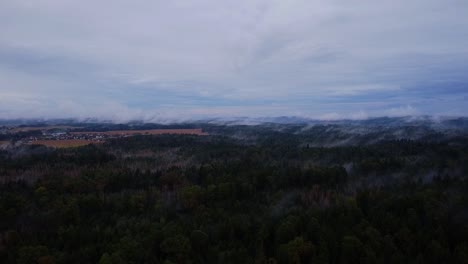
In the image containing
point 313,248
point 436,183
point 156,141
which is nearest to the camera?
point 313,248

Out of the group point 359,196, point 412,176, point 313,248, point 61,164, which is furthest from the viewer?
point 61,164

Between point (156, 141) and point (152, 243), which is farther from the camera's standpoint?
point (156, 141)

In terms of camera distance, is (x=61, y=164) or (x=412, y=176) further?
(x=61, y=164)

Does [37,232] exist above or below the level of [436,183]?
below

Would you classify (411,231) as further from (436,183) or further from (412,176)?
(412,176)

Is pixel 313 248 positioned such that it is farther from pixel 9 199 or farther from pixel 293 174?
pixel 9 199

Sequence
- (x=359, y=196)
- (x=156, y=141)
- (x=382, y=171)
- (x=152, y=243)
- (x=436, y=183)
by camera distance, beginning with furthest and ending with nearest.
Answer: (x=156, y=141)
(x=382, y=171)
(x=436, y=183)
(x=359, y=196)
(x=152, y=243)

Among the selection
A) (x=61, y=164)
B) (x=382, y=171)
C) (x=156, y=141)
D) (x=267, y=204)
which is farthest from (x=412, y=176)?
(x=156, y=141)

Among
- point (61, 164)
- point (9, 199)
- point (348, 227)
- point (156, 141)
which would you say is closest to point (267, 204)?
point (348, 227)

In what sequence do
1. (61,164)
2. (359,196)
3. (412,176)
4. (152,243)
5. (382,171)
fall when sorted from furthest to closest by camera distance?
1. (61,164)
2. (382,171)
3. (412,176)
4. (359,196)
5. (152,243)
